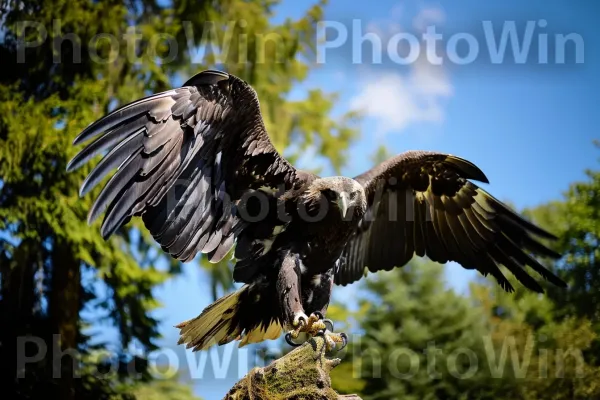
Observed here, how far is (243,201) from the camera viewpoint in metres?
5.36

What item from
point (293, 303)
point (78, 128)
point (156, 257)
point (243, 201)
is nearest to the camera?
point (293, 303)

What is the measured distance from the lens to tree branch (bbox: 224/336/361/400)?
4.22 m

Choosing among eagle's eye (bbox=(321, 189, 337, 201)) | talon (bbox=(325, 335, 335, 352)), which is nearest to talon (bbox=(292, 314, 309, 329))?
talon (bbox=(325, 335, 335, 352))

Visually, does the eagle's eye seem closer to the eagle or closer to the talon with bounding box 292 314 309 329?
the eagle

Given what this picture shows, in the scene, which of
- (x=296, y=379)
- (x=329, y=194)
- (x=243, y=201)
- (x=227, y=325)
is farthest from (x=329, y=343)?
(x=243, y=201)

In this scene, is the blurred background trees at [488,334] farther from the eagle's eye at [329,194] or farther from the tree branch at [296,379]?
the tree branch at [296,379]

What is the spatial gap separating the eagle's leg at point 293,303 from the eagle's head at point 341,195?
485 mm

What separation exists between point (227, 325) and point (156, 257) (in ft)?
18.5

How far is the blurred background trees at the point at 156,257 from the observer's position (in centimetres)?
963

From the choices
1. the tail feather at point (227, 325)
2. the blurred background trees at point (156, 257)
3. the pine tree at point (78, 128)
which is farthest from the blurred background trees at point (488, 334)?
the tail feather at point (227, 325)

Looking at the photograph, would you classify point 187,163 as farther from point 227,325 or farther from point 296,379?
point 296,379

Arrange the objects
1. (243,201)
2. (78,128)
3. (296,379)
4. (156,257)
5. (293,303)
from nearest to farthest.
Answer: (296,379), (293,303), (243,201), (78,128), (156,257)

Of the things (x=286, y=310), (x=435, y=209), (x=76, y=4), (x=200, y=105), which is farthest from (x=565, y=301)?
(x=76, y=4)

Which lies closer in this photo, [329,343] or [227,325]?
[329,343]
